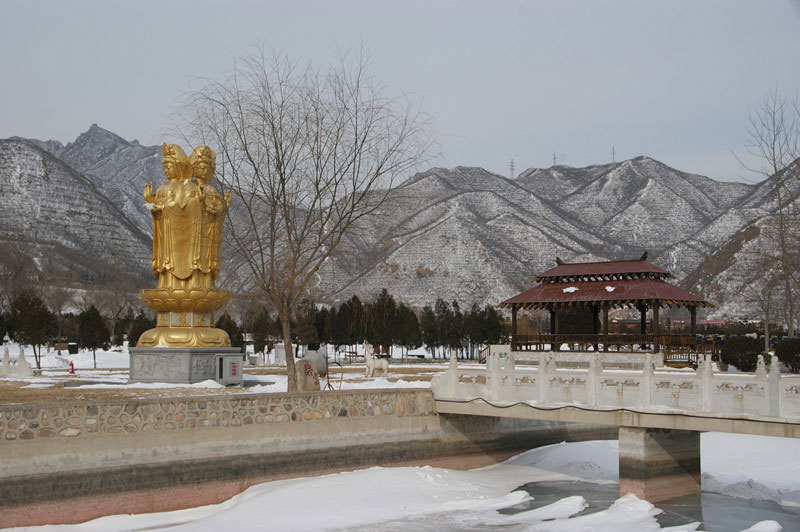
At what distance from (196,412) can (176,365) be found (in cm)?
783

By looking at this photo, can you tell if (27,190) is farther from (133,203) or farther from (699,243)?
(699,243)

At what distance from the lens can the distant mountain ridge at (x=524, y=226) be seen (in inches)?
3693

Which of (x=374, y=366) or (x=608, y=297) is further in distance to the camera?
(x=608, y=297)

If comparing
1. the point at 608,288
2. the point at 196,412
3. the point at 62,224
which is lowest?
the point at 196,412

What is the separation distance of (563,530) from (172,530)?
6.48m

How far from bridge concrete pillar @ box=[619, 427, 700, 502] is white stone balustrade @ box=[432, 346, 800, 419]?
69 cm

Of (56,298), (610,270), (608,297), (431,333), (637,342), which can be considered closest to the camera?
(637,342)

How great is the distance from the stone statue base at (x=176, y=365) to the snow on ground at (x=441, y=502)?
7.57 metres

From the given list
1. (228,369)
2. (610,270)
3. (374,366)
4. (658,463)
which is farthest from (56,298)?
(658,463)

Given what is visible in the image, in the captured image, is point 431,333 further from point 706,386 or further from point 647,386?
point 706,386

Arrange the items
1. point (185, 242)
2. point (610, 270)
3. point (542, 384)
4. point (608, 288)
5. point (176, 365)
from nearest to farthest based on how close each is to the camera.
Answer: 1. point (542, 384)
2. point (176, 365)
3. point (185, 242)
4. point (608, 288)
5. point (610, 270)

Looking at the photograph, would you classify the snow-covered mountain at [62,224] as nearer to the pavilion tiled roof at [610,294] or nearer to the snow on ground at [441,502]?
the pavilion tiled roof at [610,294]

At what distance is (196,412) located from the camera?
53.9 ft

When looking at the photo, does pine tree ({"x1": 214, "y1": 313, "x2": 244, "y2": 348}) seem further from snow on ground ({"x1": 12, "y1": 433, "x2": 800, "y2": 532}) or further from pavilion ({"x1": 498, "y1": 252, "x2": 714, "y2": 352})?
snow on ground ({"x1": 12, "y1": 433, "x2": 800, "y2": 532})
